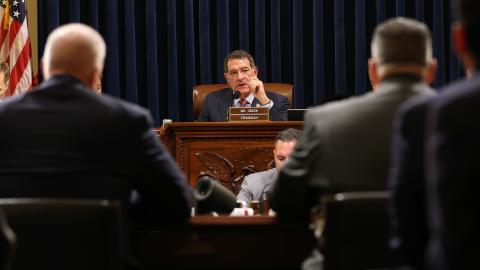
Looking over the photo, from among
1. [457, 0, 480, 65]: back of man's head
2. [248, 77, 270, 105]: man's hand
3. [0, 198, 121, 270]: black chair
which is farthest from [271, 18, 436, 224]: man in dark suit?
[248, 77, 270, 105]: man's hand

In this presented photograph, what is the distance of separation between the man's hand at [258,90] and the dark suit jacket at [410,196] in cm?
527

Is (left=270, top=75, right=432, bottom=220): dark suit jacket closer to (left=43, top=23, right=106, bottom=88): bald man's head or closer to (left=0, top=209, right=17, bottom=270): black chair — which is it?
(left=43, top=23, right=106, bottom=88): bald man's head

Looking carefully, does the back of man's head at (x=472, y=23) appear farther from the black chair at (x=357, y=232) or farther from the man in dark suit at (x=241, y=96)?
the man in dark suit at (x=241, y=96)

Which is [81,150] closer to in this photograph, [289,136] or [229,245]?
[229,245]

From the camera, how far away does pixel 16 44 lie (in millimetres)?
8188

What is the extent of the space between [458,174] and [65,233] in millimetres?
1315

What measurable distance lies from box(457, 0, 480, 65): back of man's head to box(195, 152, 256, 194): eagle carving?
4.57m

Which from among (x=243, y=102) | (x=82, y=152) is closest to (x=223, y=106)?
(x=243, y=102)

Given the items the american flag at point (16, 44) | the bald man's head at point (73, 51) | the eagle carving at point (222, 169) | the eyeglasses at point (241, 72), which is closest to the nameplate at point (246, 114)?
the eagle carving at point (222, 169)

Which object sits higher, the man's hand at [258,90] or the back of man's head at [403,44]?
the back of man's head at [403,44]

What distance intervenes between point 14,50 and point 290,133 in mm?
3478

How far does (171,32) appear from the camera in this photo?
9125mm

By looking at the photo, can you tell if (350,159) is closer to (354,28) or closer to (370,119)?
(370,119)

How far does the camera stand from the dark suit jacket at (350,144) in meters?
2.80
